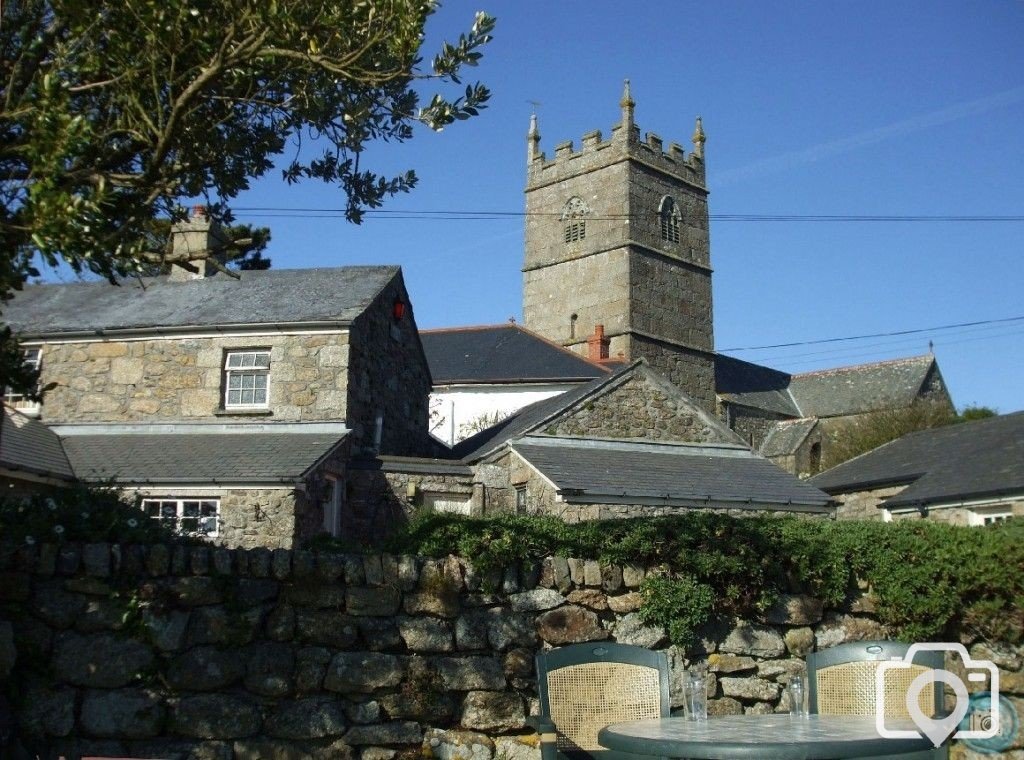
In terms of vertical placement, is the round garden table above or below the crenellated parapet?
below

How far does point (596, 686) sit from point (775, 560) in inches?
95.8

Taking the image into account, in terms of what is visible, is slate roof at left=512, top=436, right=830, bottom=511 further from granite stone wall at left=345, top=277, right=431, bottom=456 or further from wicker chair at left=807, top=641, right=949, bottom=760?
wicker chair at left=807, top=641, right=949, bottom=760

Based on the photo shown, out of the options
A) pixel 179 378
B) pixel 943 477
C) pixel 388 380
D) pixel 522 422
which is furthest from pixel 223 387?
pixel 943 477

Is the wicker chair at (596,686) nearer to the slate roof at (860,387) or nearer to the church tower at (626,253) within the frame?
the church tower at (626,253)

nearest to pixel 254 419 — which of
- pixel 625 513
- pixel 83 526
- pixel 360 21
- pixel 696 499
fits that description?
pixel 625 513

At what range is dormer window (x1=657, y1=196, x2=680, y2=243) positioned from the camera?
→ 4527 cm

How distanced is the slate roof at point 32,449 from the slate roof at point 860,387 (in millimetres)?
36060

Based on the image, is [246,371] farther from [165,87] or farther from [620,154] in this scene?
[620,154]

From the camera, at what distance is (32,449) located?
16.7 meters

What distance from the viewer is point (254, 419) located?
730 inches

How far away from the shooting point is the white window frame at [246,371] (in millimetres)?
18844

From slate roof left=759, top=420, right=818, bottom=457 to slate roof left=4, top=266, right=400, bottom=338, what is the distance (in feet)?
86.9

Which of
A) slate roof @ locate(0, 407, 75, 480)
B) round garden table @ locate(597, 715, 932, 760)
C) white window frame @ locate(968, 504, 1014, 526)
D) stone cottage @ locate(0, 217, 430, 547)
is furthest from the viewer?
white window frame @ locate(968, 504, 1014, 526)

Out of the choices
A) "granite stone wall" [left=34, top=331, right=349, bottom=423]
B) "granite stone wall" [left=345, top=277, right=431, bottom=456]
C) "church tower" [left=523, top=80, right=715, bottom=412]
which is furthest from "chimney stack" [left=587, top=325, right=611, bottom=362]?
"granite stone wall" [left=34, top=331, right=349, bottom=423]
